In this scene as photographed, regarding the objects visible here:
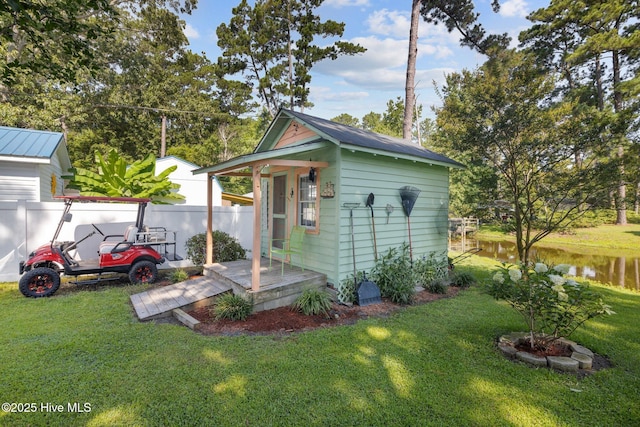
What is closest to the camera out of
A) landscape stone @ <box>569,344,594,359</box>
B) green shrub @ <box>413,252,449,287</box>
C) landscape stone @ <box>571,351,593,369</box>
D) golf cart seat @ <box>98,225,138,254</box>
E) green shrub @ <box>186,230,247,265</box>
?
landscape stone @ <box>571,351,593,369</box>

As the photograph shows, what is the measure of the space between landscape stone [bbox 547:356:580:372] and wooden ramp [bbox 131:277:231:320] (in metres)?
4.89

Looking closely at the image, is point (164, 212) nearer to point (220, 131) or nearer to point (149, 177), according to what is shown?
point (149, 177)

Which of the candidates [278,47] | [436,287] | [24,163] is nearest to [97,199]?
[24,163]

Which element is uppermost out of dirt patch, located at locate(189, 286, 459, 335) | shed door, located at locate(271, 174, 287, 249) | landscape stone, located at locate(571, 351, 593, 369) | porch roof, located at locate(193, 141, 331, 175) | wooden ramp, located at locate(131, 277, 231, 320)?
porch roof, located at locate(193, 141, 331, 175)

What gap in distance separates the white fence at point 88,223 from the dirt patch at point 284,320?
4.07 meters

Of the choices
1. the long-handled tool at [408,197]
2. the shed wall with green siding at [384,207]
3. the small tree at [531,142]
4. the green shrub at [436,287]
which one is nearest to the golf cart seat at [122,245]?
the shed wall with green siding at [384,207]

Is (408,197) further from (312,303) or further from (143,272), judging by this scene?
(143,272)

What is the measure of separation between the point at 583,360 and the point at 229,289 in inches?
205

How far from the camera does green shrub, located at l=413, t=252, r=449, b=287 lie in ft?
22.1

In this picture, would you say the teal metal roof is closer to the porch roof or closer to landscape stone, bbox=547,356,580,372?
the porch roof

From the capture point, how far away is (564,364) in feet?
10.9

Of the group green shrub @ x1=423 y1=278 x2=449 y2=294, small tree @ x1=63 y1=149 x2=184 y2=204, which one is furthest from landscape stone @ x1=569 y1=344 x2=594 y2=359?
small tree @ x1=63 y1=149 x2=184 y2=204

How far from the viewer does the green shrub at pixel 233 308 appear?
4.68 metres

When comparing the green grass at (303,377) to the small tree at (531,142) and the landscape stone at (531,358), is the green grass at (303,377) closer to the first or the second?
the landscape stone at (531,358)
